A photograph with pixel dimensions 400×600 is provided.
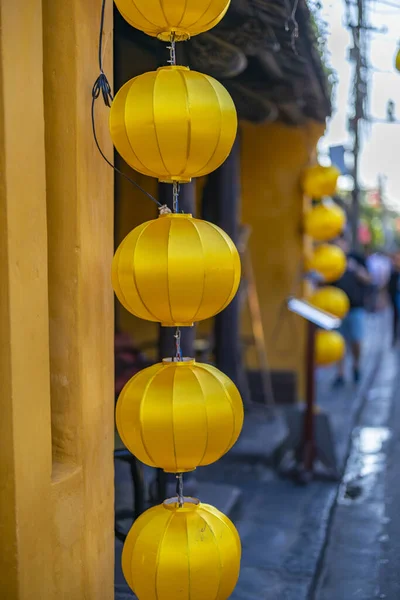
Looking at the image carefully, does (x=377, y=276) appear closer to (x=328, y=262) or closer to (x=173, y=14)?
(x=328, y=262)

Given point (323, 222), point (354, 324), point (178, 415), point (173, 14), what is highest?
point (173, 14)

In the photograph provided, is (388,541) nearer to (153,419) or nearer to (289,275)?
(153,419)

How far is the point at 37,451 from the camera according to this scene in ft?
9.11

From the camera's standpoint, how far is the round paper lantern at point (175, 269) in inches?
106

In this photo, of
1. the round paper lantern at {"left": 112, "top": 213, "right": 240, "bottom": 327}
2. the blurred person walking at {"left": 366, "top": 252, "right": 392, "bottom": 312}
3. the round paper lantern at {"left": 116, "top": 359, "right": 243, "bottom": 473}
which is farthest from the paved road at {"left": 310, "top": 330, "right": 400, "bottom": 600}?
the blurred person walking at {"left": 366, "top": 252, "right": 392, "bottom": 312}

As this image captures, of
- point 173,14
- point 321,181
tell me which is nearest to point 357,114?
point 321,181

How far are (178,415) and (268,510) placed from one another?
Answer: 342 cm

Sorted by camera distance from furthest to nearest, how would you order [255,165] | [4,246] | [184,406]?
[255,165], [184,406], [4,246]

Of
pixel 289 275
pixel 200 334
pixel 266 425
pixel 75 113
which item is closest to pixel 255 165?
pixel 289 275

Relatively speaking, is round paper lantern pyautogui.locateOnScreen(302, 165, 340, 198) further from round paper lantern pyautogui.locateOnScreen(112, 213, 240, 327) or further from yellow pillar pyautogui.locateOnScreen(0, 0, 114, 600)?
round paper lantern pyautogui.locateOnScreen(112, 213, 240, 327)

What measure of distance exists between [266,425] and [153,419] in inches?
207

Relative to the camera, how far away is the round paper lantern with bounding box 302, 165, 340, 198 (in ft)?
27.1

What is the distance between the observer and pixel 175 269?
2.68 metres

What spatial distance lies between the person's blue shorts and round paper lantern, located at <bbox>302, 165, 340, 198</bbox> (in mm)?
2647
